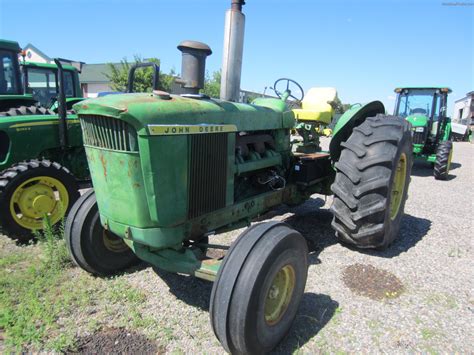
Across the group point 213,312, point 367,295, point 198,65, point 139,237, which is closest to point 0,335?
point 139,237

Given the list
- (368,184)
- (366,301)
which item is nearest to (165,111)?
(368,184)

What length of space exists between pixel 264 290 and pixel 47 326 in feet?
5.11

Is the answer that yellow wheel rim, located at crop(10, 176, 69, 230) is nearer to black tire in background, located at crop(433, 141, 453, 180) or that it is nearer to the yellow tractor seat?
the yellow tractor seat

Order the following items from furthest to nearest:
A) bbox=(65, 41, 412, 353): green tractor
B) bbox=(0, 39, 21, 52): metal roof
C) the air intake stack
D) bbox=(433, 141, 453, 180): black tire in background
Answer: bbox=(433, 141, 453, 180): black tire in background < bbox=(0, 39, 21, 52): metal roof < the air intake stack < bbox=(65, 41, 412, 353): green tractor

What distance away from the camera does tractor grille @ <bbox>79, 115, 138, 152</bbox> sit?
213 centimetres

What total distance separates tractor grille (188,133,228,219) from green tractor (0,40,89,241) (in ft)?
6.90

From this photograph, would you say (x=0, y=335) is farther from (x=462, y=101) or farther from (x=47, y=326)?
(x=462, y=101)

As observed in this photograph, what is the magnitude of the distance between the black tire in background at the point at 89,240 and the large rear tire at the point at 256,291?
1.45 meters

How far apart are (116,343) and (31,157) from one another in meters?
3.50

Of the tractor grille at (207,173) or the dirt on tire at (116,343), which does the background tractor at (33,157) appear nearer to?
the tractor grille at (207,173)

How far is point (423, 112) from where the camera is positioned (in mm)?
9867

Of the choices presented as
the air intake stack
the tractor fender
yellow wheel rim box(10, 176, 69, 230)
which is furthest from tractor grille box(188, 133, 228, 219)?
yellow wheel rim box(10, 176, 69, 230)

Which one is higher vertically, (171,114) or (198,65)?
(198,65)

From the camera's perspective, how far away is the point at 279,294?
91.0 inches
